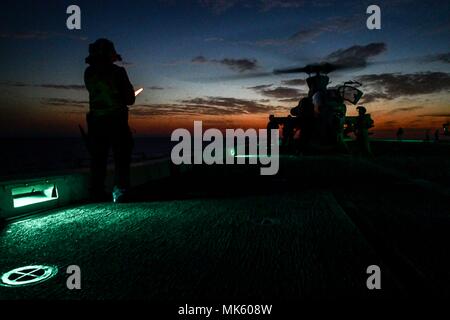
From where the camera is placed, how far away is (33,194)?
5617 mm

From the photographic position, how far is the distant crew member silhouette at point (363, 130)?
18297 millimetres

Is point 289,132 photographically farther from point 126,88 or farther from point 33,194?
point 33,194

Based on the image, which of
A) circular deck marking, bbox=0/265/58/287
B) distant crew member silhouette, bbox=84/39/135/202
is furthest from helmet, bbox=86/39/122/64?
circular deck marking, bbox=0/265/58/287

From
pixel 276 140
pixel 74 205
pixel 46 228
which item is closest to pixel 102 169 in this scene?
pixel 74 205

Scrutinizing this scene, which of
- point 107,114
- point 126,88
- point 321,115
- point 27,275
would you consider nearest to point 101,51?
point 126,88

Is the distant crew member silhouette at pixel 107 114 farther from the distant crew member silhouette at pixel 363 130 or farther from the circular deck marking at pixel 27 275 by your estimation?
the distant crew member silhouette at pixel 363 130

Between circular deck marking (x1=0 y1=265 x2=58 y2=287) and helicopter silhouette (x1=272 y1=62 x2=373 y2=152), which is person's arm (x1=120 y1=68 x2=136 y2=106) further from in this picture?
helicopter silhouette (x1=272 y1=62 x2=373 y2=152)

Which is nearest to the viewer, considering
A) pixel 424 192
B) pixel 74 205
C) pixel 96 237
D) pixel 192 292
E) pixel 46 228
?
pixel 192 292

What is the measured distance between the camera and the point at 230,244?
3.41 metres

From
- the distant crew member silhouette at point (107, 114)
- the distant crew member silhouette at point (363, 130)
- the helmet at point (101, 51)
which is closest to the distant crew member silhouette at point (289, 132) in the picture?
the distant crew member silhouette at point (363, 130)

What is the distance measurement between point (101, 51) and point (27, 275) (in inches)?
159

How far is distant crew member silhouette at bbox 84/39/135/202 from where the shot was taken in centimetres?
561

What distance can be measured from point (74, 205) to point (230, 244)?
3.62 meters
